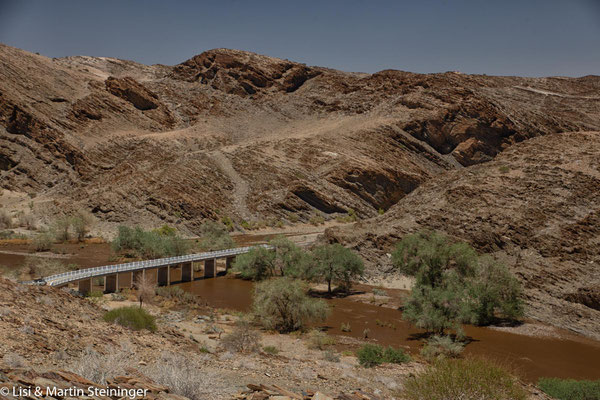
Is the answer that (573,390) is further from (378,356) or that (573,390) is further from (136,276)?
(136,276)

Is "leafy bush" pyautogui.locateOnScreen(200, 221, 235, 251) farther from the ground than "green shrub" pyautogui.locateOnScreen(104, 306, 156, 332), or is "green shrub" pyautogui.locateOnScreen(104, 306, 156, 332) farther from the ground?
"green shrub" pyautogui.locateOnScreen(104, 306, 156, 332)

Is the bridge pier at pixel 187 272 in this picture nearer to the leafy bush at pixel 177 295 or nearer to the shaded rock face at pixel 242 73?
the leafy bush at pixel 177 295

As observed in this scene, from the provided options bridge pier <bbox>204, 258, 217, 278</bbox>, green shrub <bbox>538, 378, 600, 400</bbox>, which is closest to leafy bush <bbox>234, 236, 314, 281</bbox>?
bridge pier <bbox>204, 258, 217, 278</bbox>

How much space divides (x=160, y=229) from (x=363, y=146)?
4238 centimetres

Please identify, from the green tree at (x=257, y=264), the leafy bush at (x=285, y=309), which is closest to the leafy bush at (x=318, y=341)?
the leafy bush at (x=285, y=309)

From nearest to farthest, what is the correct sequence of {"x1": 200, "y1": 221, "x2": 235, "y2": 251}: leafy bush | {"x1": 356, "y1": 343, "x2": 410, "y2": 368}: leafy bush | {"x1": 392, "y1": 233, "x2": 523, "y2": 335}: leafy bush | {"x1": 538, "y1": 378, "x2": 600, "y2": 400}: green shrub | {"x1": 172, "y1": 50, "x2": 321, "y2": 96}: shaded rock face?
{"x1": 538, "y1": 378, "x2": 600, "y2": 400}: green shrub, {"x1": 356, "y1": 343, "x2": 410, "y2": 368}: leafy bush, {"x1": 392, "y1": 233, "x2": 523, "y2": 335}: leafy bush, {"x1": 200, "y1": 221, "x2": 235, "y2": 251}: leafy bush, {"x1": 172, "y1": 50, "x2": 321, "y2": 96}: shaded rock face

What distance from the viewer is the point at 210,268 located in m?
44.8

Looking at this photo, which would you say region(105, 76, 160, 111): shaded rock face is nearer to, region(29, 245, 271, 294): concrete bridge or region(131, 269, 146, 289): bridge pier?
region(29, 245, 271, 294): concrete bridge

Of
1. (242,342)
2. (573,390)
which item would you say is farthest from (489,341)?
(242,342)

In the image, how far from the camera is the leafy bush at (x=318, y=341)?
2170cm

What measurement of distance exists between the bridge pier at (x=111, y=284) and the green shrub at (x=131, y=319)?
749 inches

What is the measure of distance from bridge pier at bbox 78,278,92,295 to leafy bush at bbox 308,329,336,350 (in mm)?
15912

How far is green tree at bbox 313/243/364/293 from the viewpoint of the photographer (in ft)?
121

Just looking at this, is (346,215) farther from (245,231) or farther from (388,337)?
(388,337)
